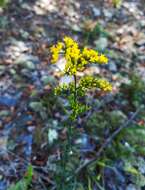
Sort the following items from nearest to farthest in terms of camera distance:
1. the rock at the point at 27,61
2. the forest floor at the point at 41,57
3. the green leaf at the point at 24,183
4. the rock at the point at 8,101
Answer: the green leaf at the point at 24,183 → the forest floor at the point at 41,57 → the rock at the point at 8,101 → the rock at the point at 27,61

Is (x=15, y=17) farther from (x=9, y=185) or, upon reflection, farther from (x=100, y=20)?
(x=9, y=185)

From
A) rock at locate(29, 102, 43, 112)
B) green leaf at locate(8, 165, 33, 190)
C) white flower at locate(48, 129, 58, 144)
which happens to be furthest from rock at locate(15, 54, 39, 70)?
green leaf at locate(8, 165, 33, 190)

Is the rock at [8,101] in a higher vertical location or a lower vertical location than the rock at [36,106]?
higher

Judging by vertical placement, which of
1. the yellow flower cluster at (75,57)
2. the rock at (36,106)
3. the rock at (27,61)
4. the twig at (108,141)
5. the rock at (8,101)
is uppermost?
the rock at (27,61)

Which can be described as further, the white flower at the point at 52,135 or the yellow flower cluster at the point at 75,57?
the white flower at the point at 52,135

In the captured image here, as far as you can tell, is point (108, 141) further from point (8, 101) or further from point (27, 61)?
point (27, 61)

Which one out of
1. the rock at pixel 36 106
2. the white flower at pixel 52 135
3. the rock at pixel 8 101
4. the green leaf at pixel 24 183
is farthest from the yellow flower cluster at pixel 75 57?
the rock at pixel 8 101

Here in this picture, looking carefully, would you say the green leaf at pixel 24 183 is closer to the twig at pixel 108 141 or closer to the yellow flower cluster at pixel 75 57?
the twig at pixel 108 141

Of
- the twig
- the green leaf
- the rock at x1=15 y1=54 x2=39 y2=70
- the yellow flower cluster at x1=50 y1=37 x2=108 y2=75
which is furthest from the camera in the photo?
the rock at x1=15 y1=54 x2=39 y2=70

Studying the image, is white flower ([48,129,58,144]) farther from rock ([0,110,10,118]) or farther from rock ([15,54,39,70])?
rock ([15,54,39,70])

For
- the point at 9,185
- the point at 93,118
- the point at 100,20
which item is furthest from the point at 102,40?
the point at 9,185

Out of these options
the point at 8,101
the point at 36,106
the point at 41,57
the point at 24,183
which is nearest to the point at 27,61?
the point at 41,57
